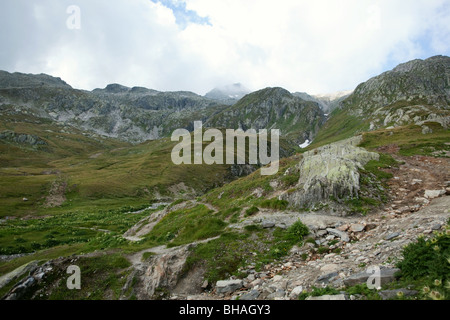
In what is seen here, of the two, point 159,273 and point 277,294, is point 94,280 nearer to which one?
point 159,273

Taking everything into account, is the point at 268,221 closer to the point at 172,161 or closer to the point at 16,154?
the point at 172,161

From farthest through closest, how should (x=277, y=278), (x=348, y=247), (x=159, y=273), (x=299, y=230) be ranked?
(x=299, y=230)
(x=159, y=273)
(x=348, y=247)
(x=277, y=278)

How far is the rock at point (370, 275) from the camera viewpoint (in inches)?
333

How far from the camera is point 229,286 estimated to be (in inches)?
498

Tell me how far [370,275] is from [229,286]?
7.04 metres

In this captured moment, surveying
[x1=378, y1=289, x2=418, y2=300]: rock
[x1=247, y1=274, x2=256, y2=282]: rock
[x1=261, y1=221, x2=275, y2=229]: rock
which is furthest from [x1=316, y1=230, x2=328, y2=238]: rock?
[x1=378, y1=289, x2=418, y2=300]: rock

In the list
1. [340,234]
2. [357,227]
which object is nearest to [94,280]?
[340,234]

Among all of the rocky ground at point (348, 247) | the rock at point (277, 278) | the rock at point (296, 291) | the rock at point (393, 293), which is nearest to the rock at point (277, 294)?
the rocky ground at point (348, 247)

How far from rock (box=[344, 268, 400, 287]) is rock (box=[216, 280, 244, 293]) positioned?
5690mm

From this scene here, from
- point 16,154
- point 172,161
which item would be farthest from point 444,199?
point 16,154

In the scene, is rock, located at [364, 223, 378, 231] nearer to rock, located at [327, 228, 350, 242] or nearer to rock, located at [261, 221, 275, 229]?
rock, located at [327, 228, 350, 242]

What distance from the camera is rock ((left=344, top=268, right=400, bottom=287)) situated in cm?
847

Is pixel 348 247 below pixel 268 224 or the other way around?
below
